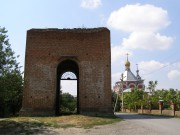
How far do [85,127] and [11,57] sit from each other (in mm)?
6492

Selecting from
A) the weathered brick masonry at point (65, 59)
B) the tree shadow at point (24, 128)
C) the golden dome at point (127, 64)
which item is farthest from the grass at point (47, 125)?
the golden dome at point (127, 64)

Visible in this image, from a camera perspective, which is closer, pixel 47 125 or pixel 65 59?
pixel 47 125

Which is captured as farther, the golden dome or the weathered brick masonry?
the golden dome

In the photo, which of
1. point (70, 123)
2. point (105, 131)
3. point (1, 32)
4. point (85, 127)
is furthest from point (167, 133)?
point (1, 32)

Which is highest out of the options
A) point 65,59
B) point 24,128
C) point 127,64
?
point 127,64

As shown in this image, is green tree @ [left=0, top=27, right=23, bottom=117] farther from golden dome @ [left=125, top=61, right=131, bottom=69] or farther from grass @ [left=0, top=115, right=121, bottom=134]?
golden dome @ [left=125, top=61, right=131, bottom=69]

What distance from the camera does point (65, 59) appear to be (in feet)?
73.0

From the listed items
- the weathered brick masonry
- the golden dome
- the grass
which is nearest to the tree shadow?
the grass

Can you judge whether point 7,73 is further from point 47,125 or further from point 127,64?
point 127,64

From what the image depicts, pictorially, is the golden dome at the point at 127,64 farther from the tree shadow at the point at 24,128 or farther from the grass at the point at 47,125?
the tree shadow at the point at 24,128

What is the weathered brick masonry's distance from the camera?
21406mm

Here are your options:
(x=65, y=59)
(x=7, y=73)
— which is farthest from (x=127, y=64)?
(x=7, y=73)

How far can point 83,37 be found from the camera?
22.4m

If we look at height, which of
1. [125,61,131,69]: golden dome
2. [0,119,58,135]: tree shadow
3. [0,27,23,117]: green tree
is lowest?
[0,119,58,135]: tree shadow
